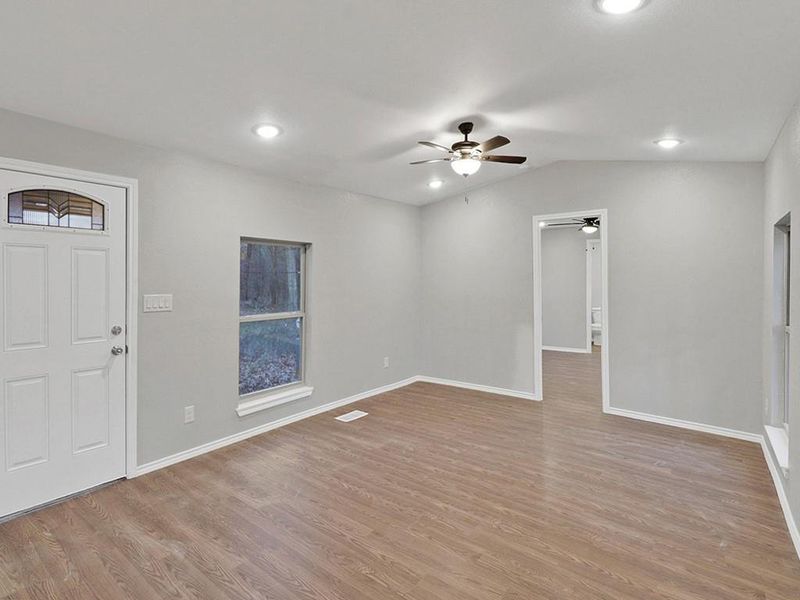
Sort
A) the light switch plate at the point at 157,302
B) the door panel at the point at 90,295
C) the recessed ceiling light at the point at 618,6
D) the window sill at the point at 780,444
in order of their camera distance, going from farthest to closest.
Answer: the light switch plate at the point at 157,302
the door panel at the point at 90,295
the window sill at the point at 780,444
the recessed ceiling light at the point at 618,6

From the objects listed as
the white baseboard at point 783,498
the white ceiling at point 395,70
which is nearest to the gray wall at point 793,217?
the white baseboard at point 783,498

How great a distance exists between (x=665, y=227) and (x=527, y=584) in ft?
11.8

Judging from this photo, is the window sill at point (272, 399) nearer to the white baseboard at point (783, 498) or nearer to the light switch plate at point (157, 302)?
the light switch plate at point (157, 302)

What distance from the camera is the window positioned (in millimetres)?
4031

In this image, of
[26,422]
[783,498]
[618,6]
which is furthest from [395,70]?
[783,498]

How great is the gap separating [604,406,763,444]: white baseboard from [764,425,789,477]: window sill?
0.46 meters

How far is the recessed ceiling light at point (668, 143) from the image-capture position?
3439mm

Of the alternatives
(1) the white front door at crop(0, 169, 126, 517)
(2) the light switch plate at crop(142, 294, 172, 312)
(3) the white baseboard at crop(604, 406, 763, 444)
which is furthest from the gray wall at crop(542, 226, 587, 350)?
(1) the white front door at crop(0, 169, 126, 517)

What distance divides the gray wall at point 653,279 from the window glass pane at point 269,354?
230cm

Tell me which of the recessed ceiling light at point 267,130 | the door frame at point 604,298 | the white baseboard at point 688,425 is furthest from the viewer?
the door frame at point 604,298

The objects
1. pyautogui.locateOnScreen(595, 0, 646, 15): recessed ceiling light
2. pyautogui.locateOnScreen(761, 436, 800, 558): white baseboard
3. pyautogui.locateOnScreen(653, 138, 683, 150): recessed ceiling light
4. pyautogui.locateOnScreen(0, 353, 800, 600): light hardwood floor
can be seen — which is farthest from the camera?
pyautogui.locateOnScreen(653, 138, 683, 150): recessed ceiling light

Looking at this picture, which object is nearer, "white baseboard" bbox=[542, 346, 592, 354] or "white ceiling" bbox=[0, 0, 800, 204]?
"white ceiling" bbox=[0, 0, 800, 204]

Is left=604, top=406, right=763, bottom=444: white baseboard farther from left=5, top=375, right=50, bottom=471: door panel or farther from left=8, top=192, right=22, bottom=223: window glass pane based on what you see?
left=8, top=192, right=22, bottom=223: window glass pane

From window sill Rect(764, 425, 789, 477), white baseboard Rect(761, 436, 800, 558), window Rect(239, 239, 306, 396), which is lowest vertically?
white baseboard Rect(761, 436, 800, 558)
